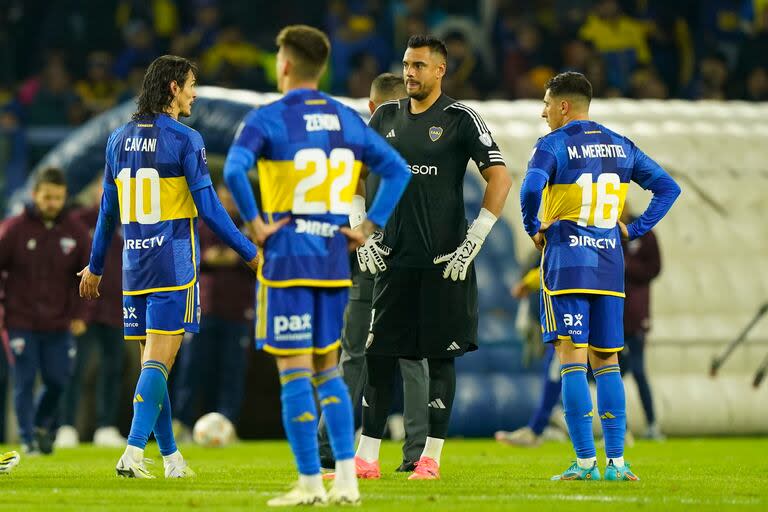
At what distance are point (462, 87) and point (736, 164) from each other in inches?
172

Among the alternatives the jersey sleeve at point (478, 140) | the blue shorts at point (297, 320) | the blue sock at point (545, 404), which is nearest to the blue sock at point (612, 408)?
the jersey sleeve at point (478, 140)

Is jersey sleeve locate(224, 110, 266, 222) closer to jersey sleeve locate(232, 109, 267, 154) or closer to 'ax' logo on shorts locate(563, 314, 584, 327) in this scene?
jersey sleeve locate(232, 109, 267, 154)

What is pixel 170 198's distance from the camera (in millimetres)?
7203

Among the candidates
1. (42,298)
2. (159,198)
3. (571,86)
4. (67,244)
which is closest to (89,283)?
(159,198)

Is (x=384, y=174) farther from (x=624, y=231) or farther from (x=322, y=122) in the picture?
(x=624, y=231)

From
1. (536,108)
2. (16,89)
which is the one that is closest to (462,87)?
(536,108)

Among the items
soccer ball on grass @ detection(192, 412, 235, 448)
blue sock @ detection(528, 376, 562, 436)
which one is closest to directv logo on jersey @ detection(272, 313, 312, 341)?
blue sock @ detection(528, 376, 562, 436)

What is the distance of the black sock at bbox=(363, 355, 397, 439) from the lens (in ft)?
24.4

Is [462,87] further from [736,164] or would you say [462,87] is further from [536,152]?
[536,152]

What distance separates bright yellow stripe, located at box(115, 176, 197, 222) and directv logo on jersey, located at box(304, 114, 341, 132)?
151cm

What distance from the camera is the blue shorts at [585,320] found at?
7.24m

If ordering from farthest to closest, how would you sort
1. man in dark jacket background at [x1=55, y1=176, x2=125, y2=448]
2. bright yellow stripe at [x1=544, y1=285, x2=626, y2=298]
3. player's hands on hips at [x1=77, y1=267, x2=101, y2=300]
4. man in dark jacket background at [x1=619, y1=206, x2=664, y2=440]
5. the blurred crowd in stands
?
the blurred crowd in stands → man in dark jacket background at [x1=55, y1=176, x2=125, y2=448] → man in dark jacket background at [x1=619, y1=206, x2=664, y2=440] → player's hands on hips at [x1=77, y1=267, x2=101, y2=300] → bright yellow stripe at [x1=544, y1=285, x2=626, y2=298]

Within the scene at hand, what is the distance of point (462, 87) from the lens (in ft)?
57.4

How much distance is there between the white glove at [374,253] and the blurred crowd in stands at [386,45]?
999 centimetres
